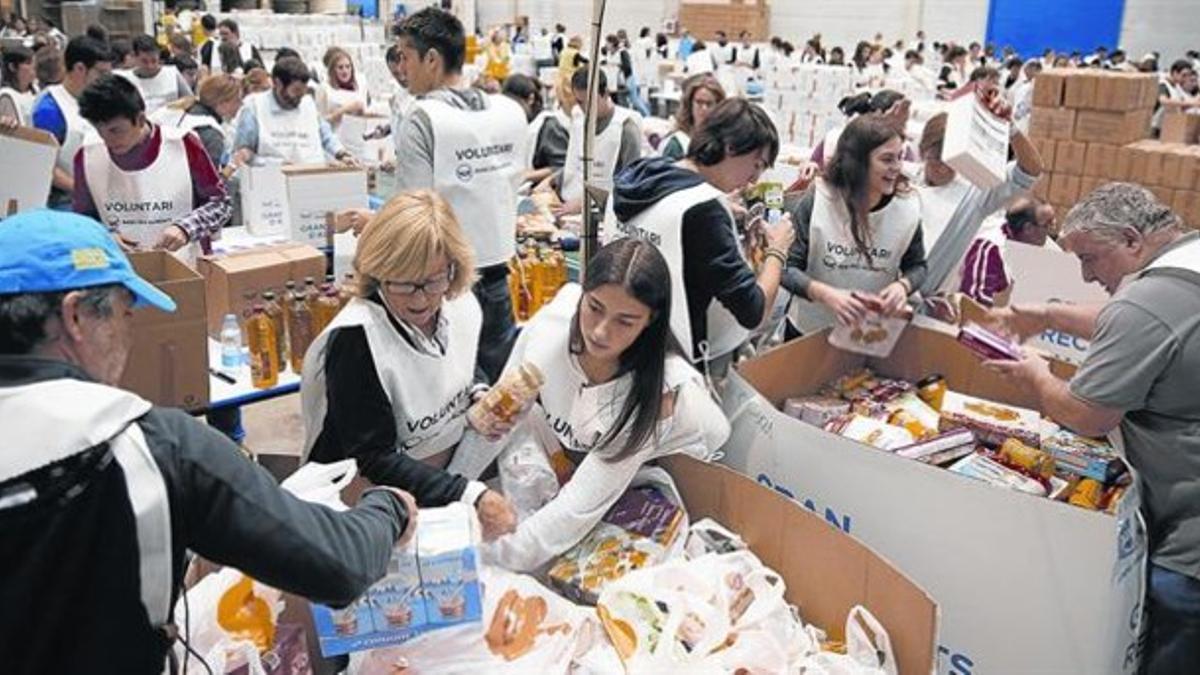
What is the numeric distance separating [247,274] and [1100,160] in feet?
22.6

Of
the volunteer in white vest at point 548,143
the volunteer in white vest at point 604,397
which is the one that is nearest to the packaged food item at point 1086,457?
the volunteer in white vest at point 604,397

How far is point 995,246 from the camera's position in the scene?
10.5ft

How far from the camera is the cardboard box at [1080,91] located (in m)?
7.32

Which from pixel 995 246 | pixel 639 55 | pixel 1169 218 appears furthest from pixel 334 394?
pixel 639 55

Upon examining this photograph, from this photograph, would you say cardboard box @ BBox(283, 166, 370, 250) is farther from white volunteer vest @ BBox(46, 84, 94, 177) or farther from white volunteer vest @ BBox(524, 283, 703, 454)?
white volunteer vest @ BBox(524, 283, 703, 454)

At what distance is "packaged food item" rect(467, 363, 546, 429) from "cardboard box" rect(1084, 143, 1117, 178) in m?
7.02

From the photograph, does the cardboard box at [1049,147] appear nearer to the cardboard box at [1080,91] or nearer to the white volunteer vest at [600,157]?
the cardboard box at [1080,91]

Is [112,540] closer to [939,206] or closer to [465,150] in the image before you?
[465,150]

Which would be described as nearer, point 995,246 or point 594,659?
point 594,659

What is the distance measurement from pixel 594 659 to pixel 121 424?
0.84 metres

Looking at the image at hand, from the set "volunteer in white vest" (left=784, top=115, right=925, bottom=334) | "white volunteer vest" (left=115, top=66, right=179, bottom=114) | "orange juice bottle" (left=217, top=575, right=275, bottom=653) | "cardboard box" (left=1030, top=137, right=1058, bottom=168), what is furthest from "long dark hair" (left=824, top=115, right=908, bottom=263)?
"cardboard box" (left=1030, top=137, right=1058, bottom=168)

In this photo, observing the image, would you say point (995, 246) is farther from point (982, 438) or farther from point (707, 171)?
point (707, 171)

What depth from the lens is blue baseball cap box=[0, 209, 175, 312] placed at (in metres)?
1.02

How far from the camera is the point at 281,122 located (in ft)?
15.0
